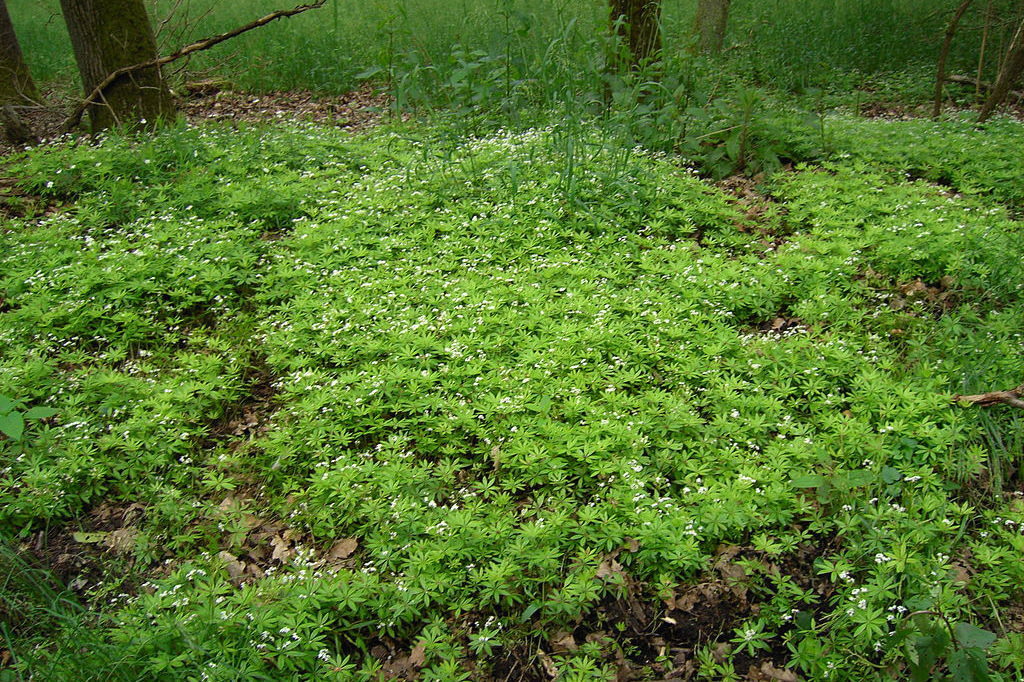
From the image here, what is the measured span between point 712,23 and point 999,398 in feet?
30.4

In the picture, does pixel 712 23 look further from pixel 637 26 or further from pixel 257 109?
pixel 257 109

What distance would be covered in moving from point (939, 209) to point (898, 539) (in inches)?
146

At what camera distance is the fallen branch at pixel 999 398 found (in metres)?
3.41

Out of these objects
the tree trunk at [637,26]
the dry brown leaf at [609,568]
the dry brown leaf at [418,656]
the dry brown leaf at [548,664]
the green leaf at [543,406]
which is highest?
the tree trunk at [637,26]

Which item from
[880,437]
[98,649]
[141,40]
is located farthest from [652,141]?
[98,649]

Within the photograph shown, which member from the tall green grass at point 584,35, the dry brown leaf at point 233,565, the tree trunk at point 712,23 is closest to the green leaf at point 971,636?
the dry brown leaf at point 233,565

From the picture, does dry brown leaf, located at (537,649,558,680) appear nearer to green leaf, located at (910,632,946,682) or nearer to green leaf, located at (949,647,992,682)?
green leaf, located at (910,632,946,682)

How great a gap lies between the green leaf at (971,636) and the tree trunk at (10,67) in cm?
1004

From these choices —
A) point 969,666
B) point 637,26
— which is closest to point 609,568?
point 969,666

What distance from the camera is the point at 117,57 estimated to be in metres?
6.74

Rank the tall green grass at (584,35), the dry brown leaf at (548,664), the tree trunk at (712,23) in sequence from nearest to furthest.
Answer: the dry brown leaf at (548,664)
the tall green grass at (584,35)
the tree trunk at (712,23)

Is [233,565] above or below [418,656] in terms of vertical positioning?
above

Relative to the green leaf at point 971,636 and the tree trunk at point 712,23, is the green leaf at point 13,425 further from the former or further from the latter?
the tree trunk at point 712,23

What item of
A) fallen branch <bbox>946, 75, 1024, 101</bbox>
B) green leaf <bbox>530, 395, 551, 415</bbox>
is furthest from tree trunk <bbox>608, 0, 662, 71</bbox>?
green leaf <bbox>530, 395, 551, 415</bbox>
